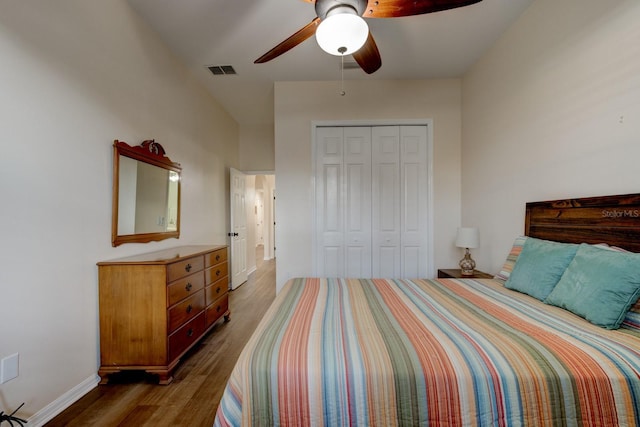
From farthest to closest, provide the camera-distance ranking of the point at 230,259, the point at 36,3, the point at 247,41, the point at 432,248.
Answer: the point at 230,259
the point at 432,248
the point at 247,41
the point at 36,3

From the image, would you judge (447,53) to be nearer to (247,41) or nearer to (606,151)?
(606,151)

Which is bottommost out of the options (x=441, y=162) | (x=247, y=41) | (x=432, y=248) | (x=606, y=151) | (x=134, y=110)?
(x=432, y=248)

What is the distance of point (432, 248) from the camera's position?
3.43 m

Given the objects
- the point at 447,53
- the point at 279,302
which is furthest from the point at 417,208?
the point at 279,302

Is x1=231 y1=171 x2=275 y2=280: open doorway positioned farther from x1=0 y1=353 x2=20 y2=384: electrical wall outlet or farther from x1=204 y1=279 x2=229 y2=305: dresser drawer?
x1=0 y1=353 x2=20 y2=384: electrical wall outlet

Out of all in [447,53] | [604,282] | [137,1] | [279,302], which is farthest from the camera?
[447,53]

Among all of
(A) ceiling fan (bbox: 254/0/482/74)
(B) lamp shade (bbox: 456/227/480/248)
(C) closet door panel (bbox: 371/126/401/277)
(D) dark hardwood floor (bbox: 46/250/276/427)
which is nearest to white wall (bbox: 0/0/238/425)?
(D) dark hardwood floor (bbox: 46/250/276/427)

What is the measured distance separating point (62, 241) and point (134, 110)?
123 centimetres

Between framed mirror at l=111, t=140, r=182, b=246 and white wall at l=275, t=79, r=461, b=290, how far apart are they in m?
1.22

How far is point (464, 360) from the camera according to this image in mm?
950

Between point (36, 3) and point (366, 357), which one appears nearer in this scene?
point (366, 357)

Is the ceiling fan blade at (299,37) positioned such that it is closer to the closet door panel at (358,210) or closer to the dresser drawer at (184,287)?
the closet door panel at (358,210)

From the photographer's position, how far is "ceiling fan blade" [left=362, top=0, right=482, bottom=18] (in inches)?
61.9

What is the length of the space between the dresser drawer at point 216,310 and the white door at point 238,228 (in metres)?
1.44
